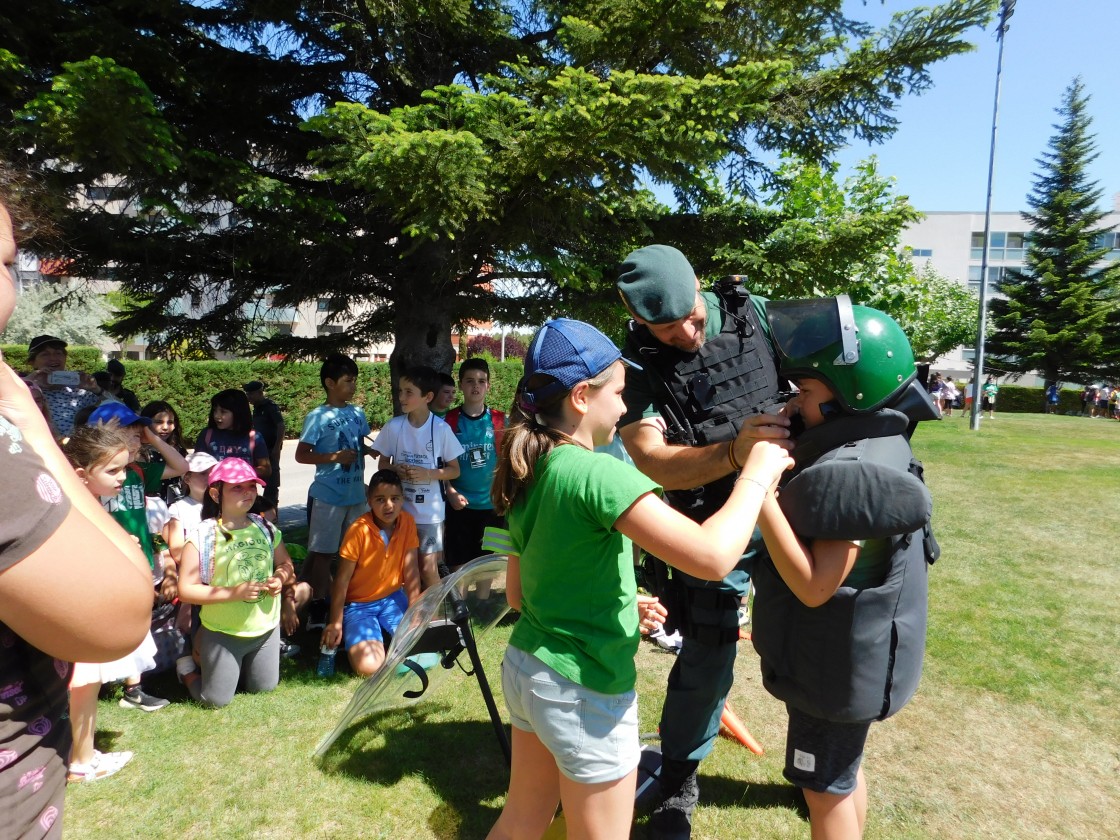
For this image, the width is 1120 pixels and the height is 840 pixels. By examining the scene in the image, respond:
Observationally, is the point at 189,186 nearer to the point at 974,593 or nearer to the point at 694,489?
the point at 694,489

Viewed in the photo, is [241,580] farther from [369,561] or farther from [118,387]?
[118,387]

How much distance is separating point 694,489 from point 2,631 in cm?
224

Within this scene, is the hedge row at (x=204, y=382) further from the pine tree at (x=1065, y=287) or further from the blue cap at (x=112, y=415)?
the pine tree at (x=1065, y=287)

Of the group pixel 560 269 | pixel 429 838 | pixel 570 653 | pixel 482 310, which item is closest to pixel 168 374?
pixel 482 310

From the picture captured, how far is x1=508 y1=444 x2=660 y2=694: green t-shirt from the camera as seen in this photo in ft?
5.94

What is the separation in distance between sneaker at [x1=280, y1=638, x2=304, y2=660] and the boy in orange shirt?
0.40 meters

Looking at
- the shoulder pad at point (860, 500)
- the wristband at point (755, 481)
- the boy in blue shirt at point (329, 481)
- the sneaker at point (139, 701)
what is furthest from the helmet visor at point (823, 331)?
the boy in blue shirt at point (329, 481)

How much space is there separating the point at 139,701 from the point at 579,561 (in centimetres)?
348

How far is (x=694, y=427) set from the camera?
2.78 meters

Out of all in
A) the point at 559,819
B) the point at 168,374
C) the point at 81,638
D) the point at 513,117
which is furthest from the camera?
the point at 168,374

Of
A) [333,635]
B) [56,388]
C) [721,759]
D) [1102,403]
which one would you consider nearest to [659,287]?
[721,759]

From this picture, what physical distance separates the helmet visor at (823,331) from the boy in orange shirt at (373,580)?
3222mm

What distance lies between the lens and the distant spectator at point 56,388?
20.5 feet

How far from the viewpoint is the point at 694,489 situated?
2.79m
